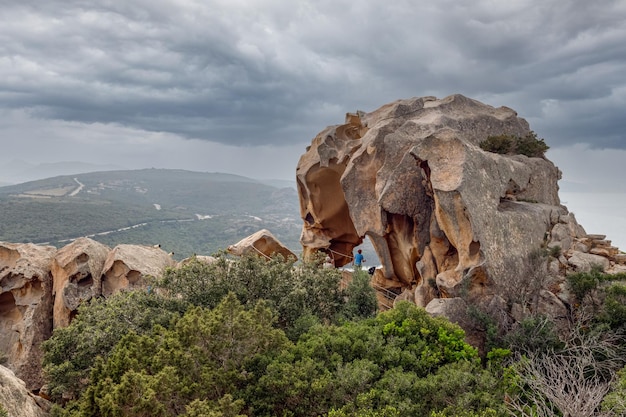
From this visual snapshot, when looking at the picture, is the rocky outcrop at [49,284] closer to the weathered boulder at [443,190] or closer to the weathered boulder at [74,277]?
the weathered boulder at [74,277]

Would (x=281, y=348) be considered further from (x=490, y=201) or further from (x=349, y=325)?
(x=490, y=201)

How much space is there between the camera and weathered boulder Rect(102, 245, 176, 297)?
25688 millimetres

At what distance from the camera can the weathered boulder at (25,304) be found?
24.8 metres

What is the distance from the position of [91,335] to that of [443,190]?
13673 millimetres

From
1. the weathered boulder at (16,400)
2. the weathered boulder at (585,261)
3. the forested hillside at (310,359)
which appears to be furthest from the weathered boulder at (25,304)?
the weathered boulder at (585,261)

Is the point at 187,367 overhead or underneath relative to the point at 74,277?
overhead

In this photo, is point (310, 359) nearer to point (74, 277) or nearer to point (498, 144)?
point (498, 144)

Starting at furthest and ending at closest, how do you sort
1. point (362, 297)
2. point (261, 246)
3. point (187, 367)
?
point (261, 246), point (362, 297), point (187, 367)

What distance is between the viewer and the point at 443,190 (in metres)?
18.5

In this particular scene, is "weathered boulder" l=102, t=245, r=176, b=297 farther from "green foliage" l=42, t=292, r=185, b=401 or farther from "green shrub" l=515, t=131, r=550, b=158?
"green shrub" l=515, t=131, r=550, b=158

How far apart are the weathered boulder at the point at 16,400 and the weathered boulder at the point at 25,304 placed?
14.3m

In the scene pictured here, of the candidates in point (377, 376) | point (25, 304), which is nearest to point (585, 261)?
point (377, 376)

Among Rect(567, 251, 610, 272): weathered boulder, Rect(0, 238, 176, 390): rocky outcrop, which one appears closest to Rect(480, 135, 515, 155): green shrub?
Rect(567, 251, 610, 272): weathered boulder

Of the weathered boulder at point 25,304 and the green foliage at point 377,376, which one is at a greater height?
the green foliage at point 377,376
